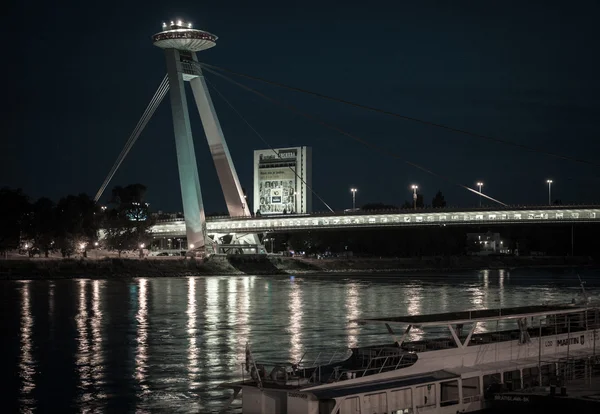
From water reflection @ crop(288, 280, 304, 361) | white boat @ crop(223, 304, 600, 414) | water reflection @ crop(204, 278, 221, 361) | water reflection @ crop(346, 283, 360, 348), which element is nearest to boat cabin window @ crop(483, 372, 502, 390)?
white boat @ crop(223, 304, 600, 414)

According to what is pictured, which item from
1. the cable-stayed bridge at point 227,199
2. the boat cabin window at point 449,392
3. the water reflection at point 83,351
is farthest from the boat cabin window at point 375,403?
the cable-stayed bridge at point 227,199

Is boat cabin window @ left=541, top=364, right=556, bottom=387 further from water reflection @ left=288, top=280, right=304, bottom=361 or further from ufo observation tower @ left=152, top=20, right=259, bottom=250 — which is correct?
ufo observation tower @ left=152, top=20, right=259, bottom=250

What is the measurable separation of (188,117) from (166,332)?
47.2 m

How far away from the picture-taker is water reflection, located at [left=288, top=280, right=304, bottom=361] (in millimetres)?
28606

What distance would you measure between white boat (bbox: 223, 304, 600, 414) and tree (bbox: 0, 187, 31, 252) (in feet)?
227

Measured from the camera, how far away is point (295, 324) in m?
38.0

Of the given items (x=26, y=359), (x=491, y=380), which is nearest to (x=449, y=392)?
(x=491, y=380)

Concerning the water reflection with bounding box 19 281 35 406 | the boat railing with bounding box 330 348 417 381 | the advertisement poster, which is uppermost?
the advertisement poster

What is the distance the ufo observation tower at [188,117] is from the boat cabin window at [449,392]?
62.9 m

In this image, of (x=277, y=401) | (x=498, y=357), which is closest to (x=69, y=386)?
(x=277, y=401)

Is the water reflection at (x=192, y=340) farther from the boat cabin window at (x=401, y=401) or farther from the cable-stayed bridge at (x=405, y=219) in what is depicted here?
the cable-stayed bridge at (x=405, y=219)

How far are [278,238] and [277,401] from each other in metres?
126

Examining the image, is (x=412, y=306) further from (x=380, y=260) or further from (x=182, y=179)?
(x=380, y=260)

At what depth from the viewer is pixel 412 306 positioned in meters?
47.1
